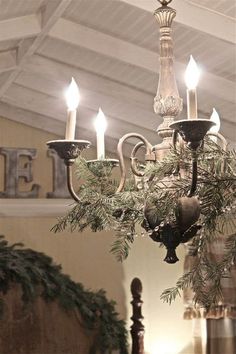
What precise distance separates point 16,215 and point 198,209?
3.64m

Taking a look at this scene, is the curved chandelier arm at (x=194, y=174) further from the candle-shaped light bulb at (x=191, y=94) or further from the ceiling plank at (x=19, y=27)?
the ceiling plank at (x=19, y=27)

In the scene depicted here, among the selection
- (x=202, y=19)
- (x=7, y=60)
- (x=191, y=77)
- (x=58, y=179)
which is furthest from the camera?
(x=58, y=179)

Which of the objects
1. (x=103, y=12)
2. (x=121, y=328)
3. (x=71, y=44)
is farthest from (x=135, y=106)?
(x=121, y=328)

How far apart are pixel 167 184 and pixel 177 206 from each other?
0.16 meters

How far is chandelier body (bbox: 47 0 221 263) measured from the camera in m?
1.36

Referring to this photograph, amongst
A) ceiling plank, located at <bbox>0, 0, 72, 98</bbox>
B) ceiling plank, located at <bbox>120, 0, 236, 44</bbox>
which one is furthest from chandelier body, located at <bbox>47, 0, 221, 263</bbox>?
ceiling plank, located at <bbox>0, 0, 72, 98</bbox>

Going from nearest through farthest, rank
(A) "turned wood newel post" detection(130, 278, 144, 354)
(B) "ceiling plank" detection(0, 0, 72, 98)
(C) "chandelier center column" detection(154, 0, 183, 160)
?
1. (C) "chandelier center column" detection(154, 0, 183, 160)
2. (B) "ceiling plank" detection(0, 0, 72, 98)
3. (A) "turned wood newel post" detection(130, 278, 144, 354)

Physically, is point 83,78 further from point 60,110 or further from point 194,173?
point 194,173

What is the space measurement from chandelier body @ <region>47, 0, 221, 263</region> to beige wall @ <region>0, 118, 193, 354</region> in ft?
10.6

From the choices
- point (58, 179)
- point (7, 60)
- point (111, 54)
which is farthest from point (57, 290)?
point (111, 54)

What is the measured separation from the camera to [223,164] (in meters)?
1.44

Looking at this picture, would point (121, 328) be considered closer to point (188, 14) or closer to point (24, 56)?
Answer: point (24, 56)

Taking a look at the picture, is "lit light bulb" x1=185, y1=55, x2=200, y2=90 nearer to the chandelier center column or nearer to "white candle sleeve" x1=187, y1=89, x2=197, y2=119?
"white candle sleeve" x1=187, y1=89, x2=197, y2=119

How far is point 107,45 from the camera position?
3.47 m
